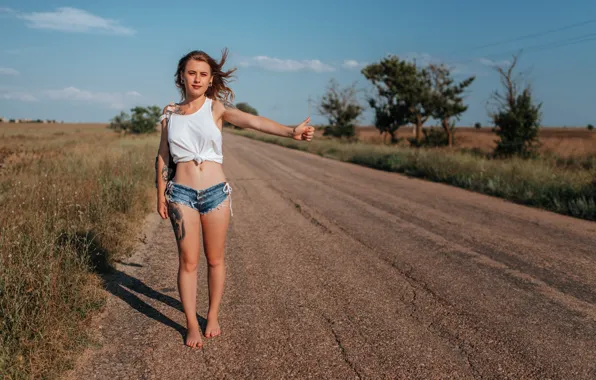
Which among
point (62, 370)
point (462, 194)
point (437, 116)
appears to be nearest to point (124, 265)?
point (62, 370)

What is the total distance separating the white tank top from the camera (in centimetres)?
337

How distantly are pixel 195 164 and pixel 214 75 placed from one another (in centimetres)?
71

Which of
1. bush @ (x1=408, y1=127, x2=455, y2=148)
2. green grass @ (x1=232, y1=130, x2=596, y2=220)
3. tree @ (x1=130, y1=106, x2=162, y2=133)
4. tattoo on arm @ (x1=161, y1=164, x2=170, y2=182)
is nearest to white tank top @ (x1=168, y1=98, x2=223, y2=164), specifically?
tattoo on arm @ (x1=161, y1=164, x2=170, y2=182)

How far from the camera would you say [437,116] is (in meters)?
40.7

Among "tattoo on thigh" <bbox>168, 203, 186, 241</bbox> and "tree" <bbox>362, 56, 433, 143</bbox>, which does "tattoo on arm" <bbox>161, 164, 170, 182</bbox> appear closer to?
"tattoo on thigh" <bbox>168, 203, 186, 241</bbox>

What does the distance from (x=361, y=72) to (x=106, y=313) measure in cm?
4370

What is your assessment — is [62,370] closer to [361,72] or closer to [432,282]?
[432,282]

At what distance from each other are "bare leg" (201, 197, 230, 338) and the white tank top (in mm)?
394

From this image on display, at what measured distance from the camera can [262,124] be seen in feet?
11.6

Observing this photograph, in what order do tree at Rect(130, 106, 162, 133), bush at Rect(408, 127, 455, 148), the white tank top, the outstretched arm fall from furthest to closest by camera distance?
1. tree at Rect(130, 106, 162, 133)
2. bush at Rect(408, 127, 455, 148)
3. the outstretched arm
4. the white tank top

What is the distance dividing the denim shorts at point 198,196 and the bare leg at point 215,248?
0.15ft

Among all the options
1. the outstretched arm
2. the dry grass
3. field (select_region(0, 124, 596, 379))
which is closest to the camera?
the dry grass

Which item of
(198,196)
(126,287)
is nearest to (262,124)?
(198,196)

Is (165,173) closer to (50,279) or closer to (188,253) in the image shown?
(188,253)
